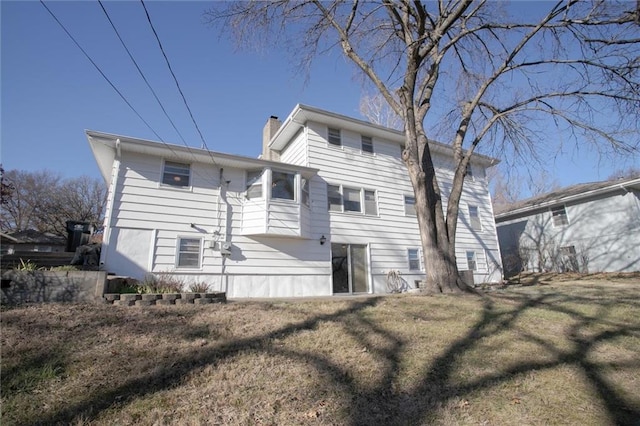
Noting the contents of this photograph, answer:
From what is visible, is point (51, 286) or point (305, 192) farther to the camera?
point (305, 192)

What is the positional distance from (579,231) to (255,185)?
57.2 ft

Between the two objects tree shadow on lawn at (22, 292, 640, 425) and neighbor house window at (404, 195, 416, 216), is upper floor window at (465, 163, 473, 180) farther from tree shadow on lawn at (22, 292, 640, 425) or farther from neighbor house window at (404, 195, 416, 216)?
tree shadow on lawn at (22, 292, 640, 425)

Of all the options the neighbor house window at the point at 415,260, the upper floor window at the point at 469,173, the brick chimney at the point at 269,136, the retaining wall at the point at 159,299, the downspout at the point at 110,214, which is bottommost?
the retaining wall at the point at 159,299

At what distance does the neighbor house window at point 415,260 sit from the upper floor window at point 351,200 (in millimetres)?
2354

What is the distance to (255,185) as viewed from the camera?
36.1 ft

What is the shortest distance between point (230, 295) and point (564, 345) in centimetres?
839

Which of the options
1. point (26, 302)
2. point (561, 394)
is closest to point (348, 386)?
point (561, 394)

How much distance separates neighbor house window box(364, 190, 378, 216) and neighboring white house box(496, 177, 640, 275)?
39.0ft

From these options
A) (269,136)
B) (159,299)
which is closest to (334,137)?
(269,136)

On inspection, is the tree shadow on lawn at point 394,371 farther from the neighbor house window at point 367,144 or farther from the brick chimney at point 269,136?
the brick chimney at point 269,136

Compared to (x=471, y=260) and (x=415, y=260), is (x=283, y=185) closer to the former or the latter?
(x=415, y=260)

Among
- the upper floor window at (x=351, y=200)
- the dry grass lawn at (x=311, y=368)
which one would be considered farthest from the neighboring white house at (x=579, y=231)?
the dry grass lawn at (x=311, y=368)

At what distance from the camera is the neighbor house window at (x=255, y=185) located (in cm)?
1091

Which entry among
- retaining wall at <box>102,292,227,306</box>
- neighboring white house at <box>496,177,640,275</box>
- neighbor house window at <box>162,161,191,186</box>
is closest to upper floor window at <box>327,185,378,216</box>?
neighbor house window at <box>162,161,191,186</box>
